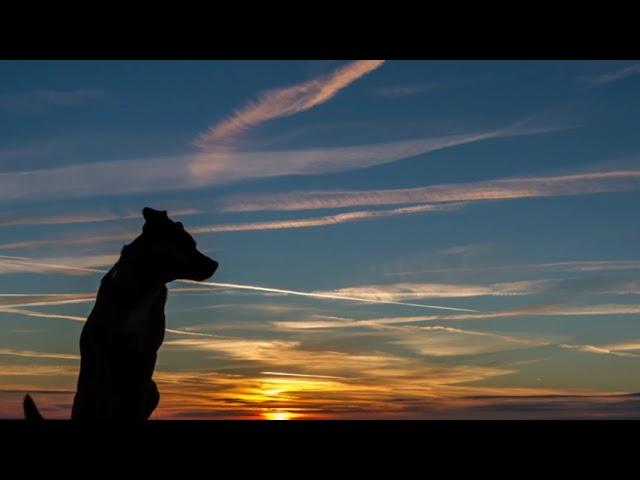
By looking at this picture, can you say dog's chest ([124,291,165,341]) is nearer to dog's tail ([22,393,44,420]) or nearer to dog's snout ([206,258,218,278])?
dog's snout ([206,258,218,278])

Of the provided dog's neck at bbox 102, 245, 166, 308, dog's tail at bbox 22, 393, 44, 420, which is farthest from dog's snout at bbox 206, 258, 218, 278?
dog's tail at bbox 22, 393, 44, 420

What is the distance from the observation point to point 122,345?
6684 millimetres

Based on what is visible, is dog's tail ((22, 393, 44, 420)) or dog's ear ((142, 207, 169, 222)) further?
dog's ear ((142, 207, 169, 222))

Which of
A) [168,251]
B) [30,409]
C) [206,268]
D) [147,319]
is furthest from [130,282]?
[30,409]

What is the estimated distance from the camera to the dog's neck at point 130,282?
673 cm

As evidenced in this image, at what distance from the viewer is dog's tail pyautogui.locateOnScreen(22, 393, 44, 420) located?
5.78 metres
